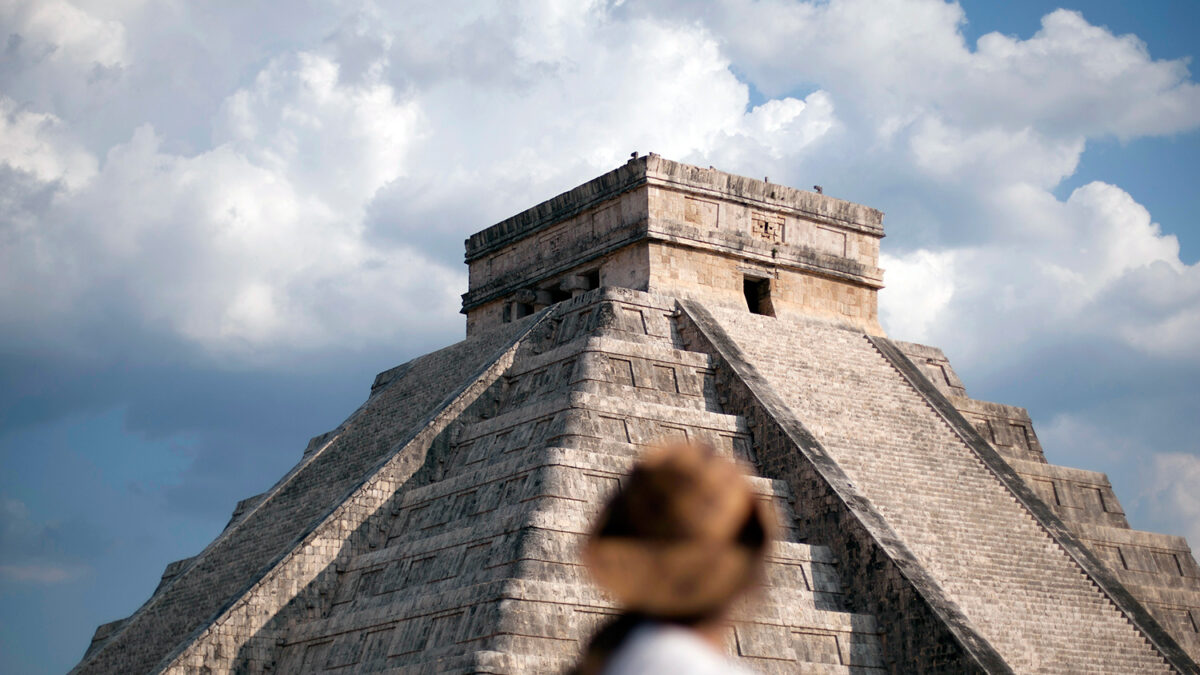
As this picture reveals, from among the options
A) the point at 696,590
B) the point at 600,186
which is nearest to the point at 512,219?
the point at 600,186

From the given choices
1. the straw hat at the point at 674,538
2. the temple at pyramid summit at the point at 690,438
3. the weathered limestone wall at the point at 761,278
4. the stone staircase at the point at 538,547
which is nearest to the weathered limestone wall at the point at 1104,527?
the temple at pyramid summit at the point at 690,438

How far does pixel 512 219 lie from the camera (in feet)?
86.4

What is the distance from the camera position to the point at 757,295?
24500 millimetres

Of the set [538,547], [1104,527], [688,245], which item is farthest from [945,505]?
[538,547]

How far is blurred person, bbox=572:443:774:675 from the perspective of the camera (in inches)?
94.6

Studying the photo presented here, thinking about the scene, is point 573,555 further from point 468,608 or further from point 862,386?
point 862,386

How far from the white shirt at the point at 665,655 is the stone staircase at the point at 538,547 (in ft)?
40.2

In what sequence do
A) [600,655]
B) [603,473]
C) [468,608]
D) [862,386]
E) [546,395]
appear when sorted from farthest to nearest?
[862,386] → [546,395] → [603,473] → [468,608] → [600,655]

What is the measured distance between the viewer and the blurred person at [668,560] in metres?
2.40

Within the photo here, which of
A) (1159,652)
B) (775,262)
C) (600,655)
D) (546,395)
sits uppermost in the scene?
(775,262)

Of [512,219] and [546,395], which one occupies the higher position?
[512,219]

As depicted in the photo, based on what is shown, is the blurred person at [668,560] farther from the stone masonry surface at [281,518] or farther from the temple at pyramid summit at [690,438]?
the stone masonry surface at [281,518]

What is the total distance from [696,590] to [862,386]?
66.7 ft

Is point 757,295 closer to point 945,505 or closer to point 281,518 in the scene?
point 945,505
